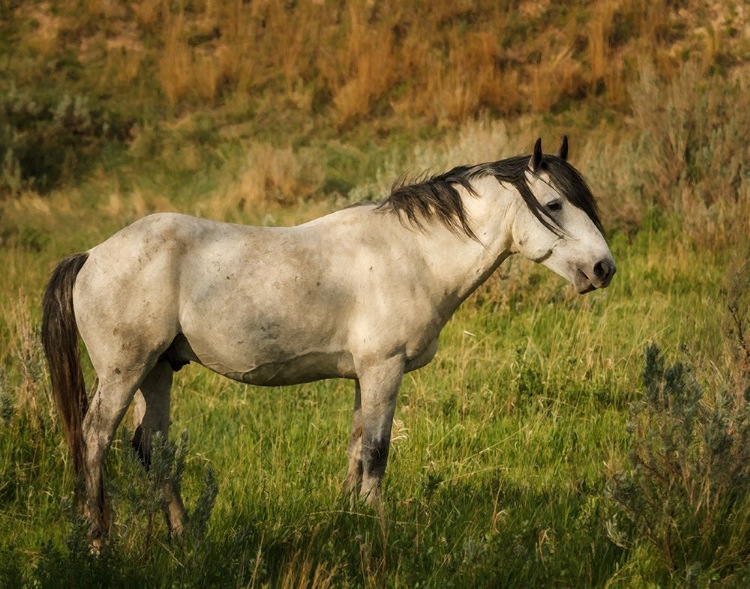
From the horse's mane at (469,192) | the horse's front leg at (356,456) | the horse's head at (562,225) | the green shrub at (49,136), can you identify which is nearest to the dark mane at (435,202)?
the horse's mane at (469,192)

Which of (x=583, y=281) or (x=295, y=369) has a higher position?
(x=583, y=281)

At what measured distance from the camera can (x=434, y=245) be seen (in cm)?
432

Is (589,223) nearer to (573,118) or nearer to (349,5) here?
(573,118)

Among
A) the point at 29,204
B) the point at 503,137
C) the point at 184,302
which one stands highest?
the point at 184,302

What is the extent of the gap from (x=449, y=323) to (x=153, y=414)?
11.9 feet

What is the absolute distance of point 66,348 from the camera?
4199mm

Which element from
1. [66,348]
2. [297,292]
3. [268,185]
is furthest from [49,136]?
[297,292]

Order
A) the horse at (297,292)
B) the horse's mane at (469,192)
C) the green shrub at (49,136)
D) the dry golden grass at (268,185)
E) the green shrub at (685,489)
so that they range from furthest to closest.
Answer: the green shrub at (49,136)
the dry golden grass at (268,185)
the horse's mane at (469,192)
the horse at (297,292)
the green shrub at (685,489)

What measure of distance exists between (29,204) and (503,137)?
5.59 m

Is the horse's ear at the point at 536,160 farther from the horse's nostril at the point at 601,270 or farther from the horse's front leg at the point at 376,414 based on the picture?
the horse's front leg at the point at 376,414

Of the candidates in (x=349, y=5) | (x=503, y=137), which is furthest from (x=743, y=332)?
(x=349, y=5)

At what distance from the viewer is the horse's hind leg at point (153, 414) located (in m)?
4.34

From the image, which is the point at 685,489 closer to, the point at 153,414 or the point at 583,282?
the point at 583,282

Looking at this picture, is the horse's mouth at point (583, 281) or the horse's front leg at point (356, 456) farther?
the horse's front leg at point (356, 456)
